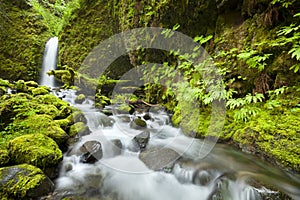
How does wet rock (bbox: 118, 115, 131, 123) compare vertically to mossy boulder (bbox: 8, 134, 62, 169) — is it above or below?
above

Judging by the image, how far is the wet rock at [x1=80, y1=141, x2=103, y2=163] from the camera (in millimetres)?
3263

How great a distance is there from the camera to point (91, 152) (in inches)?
132

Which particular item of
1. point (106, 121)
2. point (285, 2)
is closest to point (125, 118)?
point (106, 121)

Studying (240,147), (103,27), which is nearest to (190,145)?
(240,147)

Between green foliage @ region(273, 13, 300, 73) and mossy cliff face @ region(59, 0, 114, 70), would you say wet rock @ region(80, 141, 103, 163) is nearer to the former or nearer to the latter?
green foliage @ region(273, 13, 300, 73)

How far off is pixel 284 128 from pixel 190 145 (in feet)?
5.59

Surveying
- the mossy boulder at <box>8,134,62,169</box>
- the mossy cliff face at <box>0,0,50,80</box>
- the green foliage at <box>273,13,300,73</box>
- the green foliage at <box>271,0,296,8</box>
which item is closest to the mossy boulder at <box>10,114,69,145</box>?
the mossy boulder at <box>8,134,62,169</box>

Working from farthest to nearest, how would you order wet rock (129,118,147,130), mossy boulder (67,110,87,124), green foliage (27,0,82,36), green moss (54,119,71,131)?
green foliage (27,0,82,36) → wet rock (129,118,147,130) → mossy boulder (67,110,87,124) → green moss (54,119,71,131)

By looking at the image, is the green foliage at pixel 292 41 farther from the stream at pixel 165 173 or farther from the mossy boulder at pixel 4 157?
the mossy boulder at pixel 4 157

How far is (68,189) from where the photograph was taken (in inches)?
102

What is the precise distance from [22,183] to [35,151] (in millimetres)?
559

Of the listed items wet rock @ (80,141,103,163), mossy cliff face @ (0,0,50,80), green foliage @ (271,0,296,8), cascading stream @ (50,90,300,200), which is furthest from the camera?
mossy cliff face @ (0,0,50,80)

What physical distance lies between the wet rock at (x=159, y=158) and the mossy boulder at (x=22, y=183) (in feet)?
5.24

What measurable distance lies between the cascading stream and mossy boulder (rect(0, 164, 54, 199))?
1.01 feet
